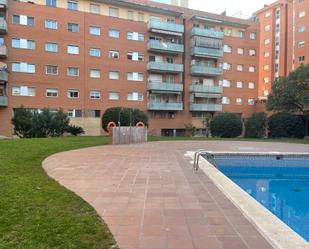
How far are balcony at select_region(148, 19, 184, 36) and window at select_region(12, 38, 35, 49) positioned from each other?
14190 millimetres

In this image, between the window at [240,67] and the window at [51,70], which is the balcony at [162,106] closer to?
the window at [51,70]

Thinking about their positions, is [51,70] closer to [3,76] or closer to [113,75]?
[3,76]

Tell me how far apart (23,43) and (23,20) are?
8.21 ft

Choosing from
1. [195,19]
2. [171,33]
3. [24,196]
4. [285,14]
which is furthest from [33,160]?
[285,14]

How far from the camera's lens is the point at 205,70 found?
128ft

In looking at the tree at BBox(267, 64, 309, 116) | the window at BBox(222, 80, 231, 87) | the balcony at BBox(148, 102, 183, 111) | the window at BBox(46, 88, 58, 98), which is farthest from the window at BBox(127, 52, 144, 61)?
the tree at BBox(267, 64, 309, 116)

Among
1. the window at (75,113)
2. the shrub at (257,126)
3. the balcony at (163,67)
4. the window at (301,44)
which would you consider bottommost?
the shrub at (257,126)

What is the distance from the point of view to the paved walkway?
3.51 m

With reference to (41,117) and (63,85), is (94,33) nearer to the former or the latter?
(63,85)

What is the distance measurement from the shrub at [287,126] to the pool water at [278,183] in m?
17.9

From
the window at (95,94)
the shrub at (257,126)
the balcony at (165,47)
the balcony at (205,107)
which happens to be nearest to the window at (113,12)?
the balcony at (165,47)

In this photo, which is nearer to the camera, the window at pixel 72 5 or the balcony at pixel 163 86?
the window at pixel 72 5

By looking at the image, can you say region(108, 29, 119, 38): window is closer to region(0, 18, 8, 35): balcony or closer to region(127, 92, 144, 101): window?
region(127, 92, 144, 101): window

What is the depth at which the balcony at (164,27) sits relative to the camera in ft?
119
